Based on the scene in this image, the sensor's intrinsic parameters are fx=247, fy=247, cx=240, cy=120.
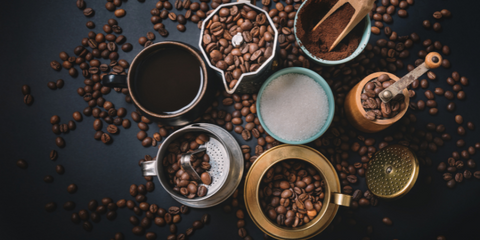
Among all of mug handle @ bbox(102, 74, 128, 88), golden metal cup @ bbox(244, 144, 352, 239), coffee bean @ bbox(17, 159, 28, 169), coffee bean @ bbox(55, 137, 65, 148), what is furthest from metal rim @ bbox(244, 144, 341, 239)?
coffee bean @ bbox(17, 159, 28, 169)

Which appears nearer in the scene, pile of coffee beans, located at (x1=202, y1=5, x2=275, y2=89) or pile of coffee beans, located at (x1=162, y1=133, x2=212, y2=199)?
pile of coffee beans, located at (x1=202, y1=5, x2=275, y2=89)

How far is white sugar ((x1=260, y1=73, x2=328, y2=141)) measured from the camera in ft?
3.58

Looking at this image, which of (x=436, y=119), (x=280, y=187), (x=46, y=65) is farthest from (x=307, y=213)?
(x=46, y=65)

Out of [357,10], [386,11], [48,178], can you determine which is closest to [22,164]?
[48,178]

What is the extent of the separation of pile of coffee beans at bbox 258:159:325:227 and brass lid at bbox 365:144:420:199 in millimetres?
265

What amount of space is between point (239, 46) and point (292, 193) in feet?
2.22

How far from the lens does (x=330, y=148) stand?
1169 mm

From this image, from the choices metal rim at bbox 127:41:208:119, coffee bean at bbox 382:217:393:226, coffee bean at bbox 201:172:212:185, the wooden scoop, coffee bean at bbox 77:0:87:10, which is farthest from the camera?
coffee bean at bbox 77:0:87:10

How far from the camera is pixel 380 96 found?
0.94 metres

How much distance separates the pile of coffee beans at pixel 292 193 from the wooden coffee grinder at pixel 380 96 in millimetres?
291

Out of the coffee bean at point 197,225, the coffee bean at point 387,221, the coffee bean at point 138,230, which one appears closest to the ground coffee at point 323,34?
the coffee bean at point 387,221

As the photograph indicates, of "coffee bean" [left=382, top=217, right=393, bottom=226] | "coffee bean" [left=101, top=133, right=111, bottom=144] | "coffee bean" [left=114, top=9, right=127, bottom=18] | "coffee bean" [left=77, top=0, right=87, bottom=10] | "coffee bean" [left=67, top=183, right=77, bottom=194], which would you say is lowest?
"coffee bean" [left=382, top=217, right=393, bottom=226]

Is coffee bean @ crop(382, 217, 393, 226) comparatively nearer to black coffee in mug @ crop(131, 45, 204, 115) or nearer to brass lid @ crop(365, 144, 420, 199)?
brass lid @ crop(365, 144, 420, 199)

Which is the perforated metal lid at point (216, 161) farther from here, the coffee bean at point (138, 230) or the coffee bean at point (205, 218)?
the coffee bean at point (138, 230)
